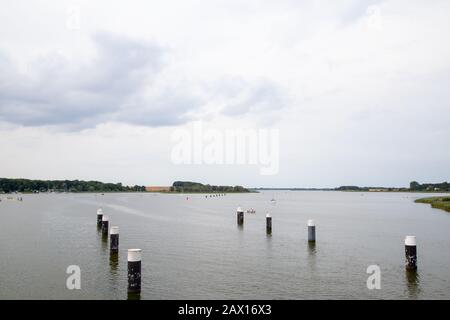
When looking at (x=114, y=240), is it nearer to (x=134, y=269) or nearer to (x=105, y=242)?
(x=105, y=242)

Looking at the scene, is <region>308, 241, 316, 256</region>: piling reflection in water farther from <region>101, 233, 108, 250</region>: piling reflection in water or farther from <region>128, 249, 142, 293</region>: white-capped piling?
<region>101, 233, 108, 250</region>: piling reflection in water

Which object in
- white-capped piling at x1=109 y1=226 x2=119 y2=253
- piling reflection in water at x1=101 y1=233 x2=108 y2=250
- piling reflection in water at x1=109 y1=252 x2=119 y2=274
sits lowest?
piling reflection in water at x1=101 y1=233 x2=108 y2=250

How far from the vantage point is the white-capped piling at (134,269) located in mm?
17391

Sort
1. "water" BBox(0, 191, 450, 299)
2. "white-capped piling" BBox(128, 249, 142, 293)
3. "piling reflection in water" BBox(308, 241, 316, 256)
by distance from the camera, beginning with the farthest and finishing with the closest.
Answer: "piling reflection in water" BBox(308, 241, 316, 256)
"water" BBox(0, 191, 450, 299)
"white-capped piling" BBox(128, 249, 142, 293)

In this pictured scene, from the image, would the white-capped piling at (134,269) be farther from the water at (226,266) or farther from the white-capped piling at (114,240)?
the white-capped piling at (114,240)

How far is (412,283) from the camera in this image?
20.4 metres

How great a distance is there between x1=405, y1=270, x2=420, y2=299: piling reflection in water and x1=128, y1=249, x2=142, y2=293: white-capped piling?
1186 cm

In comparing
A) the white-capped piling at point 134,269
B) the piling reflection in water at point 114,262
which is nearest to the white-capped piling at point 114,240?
the piling reflection in water at point 114,262

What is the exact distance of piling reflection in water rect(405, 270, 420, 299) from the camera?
18.4 meters

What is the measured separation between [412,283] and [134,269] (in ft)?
44.3

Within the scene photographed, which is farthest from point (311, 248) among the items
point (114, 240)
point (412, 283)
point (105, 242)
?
point (105, 242)

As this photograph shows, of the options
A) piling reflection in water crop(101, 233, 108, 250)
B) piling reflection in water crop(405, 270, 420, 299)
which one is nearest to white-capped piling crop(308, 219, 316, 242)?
piling reflection in water crop(405, 270, 420, 299)
